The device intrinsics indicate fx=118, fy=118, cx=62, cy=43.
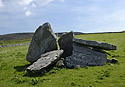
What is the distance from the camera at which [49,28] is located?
667 inches

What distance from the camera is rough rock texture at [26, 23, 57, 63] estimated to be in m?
16.3

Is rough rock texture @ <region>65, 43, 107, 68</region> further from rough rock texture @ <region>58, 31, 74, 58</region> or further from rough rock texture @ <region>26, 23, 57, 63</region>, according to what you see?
rough rock texture @ <region>26, 23, 57, 63</region>

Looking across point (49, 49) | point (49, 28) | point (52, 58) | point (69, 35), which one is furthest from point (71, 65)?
point (49, 28)

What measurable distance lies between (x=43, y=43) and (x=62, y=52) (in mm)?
3338

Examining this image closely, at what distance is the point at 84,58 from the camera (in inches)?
563

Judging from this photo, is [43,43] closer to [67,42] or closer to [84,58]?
[67,42]

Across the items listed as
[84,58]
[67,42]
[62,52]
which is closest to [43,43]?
[62,52]

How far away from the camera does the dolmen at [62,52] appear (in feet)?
43.0

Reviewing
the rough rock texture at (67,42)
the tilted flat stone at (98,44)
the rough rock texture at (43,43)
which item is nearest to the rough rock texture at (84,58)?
the tilted flat stone at (98,44)

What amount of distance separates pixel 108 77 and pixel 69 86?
145 inches

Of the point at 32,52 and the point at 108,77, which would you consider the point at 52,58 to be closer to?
the point at 32,52

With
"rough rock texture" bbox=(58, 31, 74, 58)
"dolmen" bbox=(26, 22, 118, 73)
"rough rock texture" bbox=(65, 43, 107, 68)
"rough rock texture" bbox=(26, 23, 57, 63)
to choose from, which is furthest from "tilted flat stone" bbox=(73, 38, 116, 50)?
"rough rock texture" bbox=(26, 23, 57, 63)

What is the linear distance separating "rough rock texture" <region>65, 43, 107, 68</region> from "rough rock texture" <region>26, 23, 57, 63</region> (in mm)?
3393

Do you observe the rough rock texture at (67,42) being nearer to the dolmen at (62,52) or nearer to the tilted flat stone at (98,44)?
the dolmen at (62,52)
